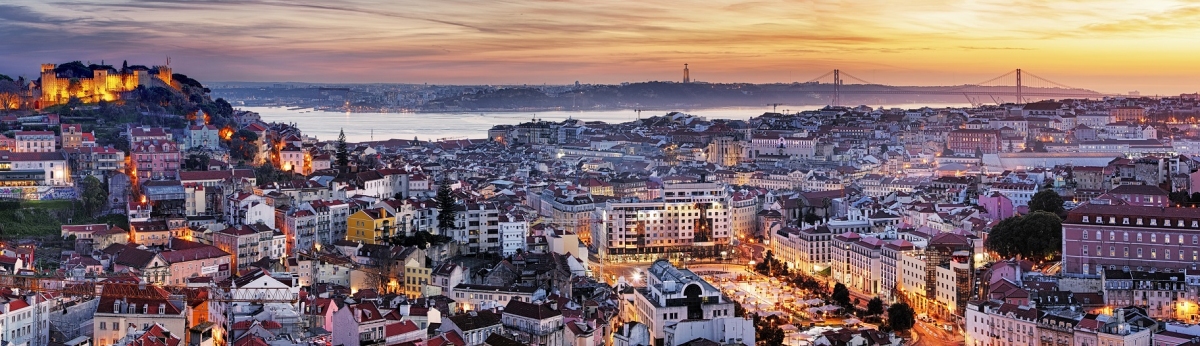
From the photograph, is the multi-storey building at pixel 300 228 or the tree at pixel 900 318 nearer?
the tree at pixel 900 318

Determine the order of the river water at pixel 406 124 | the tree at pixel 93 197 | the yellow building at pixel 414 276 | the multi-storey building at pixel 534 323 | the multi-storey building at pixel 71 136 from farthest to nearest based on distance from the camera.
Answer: the river water at pixel 406 124 → the multi-storey building at pixel 71 136 → the tree at pixel 93 197 → the yellow building at pixel 414 276 → the multi-storey building at pixel 534 323

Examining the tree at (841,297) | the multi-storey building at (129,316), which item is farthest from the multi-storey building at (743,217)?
the multi-storey building at (129,316)

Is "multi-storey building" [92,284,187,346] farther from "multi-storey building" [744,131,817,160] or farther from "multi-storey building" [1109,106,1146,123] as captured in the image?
A: "multi-storey building" [1109,106,1146,123]

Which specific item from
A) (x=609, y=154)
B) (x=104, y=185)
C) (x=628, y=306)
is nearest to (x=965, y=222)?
(x=628, y=306)

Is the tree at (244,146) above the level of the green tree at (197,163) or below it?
above

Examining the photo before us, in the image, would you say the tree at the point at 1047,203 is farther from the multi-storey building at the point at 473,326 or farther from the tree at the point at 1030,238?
the multi-storey building at the point at 473,326

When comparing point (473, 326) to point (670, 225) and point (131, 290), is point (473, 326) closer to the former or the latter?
point (131, 290)
